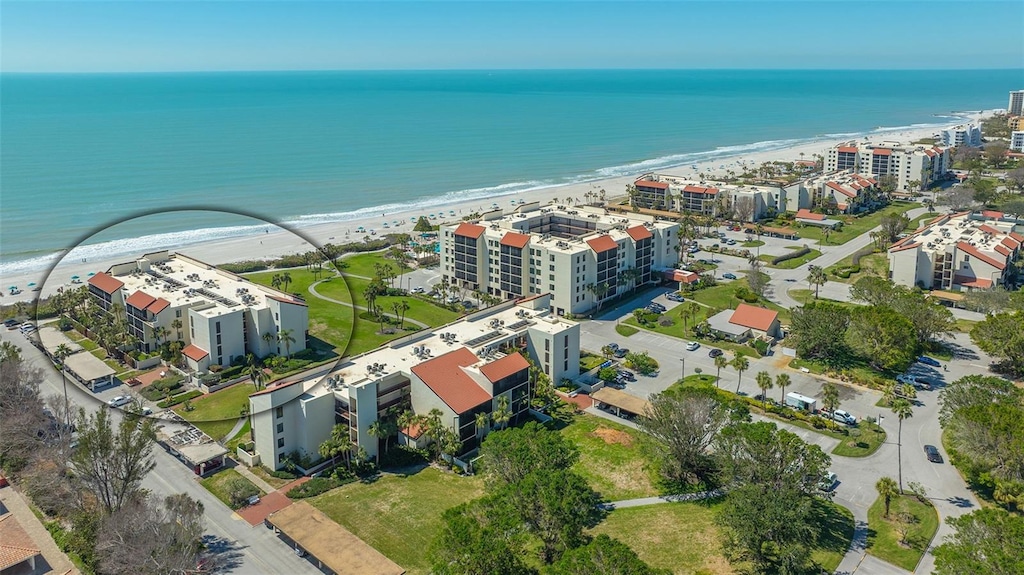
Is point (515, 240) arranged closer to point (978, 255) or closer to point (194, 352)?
point (978, 255)

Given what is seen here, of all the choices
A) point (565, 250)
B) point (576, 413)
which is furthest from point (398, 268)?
point (576, 413)

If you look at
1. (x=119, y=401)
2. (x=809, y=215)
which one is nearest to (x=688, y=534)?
(x=119, y=401)

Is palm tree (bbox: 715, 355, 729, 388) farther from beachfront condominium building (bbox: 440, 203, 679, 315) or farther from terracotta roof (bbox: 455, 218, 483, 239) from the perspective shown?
terracotta roof (bbox: 455, 218, 483, 239)

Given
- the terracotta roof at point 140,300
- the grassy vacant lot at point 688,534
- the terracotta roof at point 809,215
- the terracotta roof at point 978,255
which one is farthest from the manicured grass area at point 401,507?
the terracotta roof at point 809,215

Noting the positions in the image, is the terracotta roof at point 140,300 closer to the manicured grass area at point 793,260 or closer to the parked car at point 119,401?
the parked car at point 119,401

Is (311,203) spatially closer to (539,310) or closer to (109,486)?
(539,310)

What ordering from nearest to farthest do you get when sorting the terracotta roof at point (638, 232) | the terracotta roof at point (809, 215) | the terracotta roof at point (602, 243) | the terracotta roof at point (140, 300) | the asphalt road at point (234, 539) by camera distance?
the terracotta roof at point (140, 300) → the asphalt road at point (234, 539) → the terracotta roof at point (602, 243) → the terracotta roof at point (638, 232) → the terracotta roof at point (809, 215)

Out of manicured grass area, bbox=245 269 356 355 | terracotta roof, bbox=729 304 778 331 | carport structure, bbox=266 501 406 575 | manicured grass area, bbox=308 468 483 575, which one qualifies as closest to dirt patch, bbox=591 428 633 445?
manicured grass area, bbox=308 468 483 575
